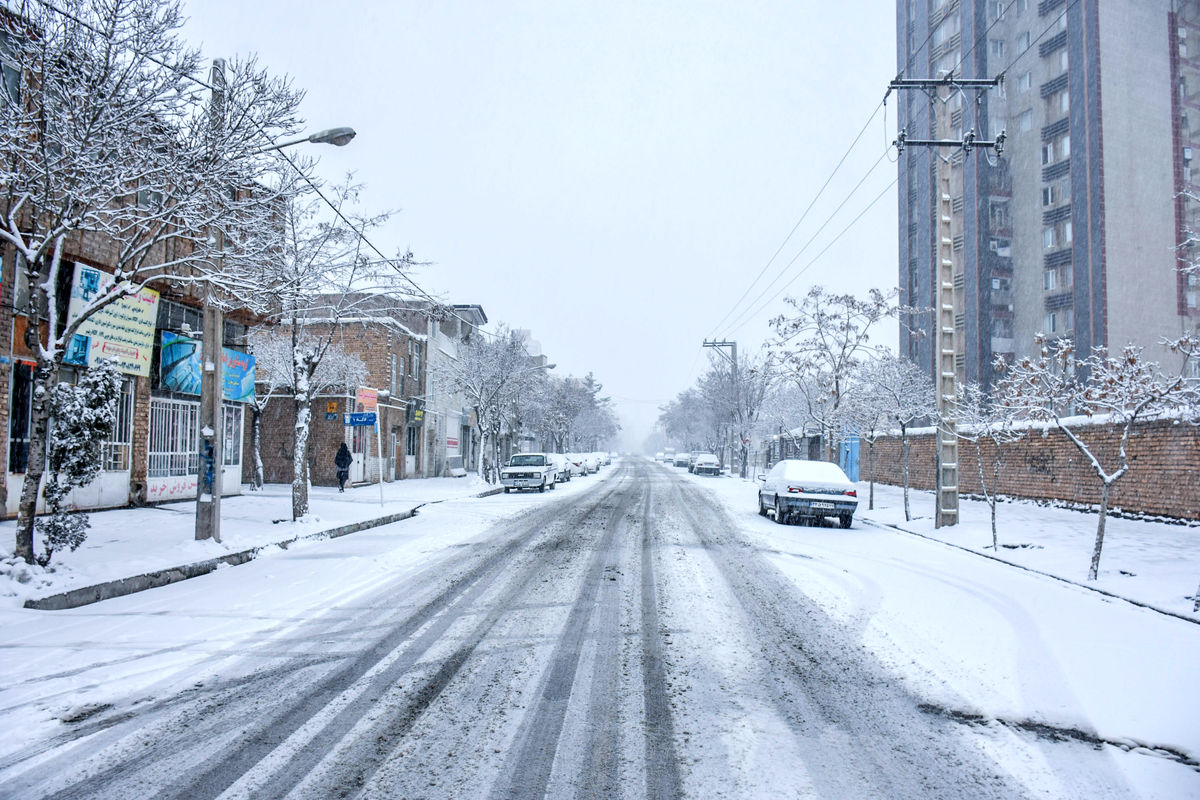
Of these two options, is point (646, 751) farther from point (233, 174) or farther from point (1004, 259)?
point (1004, 259)

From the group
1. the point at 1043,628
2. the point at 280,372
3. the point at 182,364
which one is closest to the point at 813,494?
the point at 1043,628

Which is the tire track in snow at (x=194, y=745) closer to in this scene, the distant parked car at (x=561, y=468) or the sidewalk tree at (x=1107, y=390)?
the sidewalk tree at (x=1107, y=390)

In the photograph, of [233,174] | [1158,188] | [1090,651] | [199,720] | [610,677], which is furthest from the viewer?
[1158,188]

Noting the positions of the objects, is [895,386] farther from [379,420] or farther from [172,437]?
[379,420]

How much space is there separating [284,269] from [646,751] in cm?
1312

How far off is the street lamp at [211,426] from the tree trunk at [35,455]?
3.24 m

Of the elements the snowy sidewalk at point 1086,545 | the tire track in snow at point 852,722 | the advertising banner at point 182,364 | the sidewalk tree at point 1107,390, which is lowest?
the snowy sidewalk at point 1086,545

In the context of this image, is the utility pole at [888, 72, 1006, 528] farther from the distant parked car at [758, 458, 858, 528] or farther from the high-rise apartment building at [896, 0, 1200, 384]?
the high-rise apartment building at [896, 0, 1200, 384]

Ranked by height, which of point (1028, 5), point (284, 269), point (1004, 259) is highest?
point (1028, 5)

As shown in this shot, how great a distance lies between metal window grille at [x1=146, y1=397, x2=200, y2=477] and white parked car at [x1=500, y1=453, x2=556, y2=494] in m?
13.3

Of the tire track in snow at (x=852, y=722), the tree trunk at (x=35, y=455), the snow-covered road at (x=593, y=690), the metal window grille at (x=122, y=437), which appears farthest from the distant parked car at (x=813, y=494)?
the metal window grille at (x=122, y=437)

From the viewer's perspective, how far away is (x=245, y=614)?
785 centimetres

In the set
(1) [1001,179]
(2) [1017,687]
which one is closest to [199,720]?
(2) [1017,687]

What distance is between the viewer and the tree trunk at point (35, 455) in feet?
28.5
